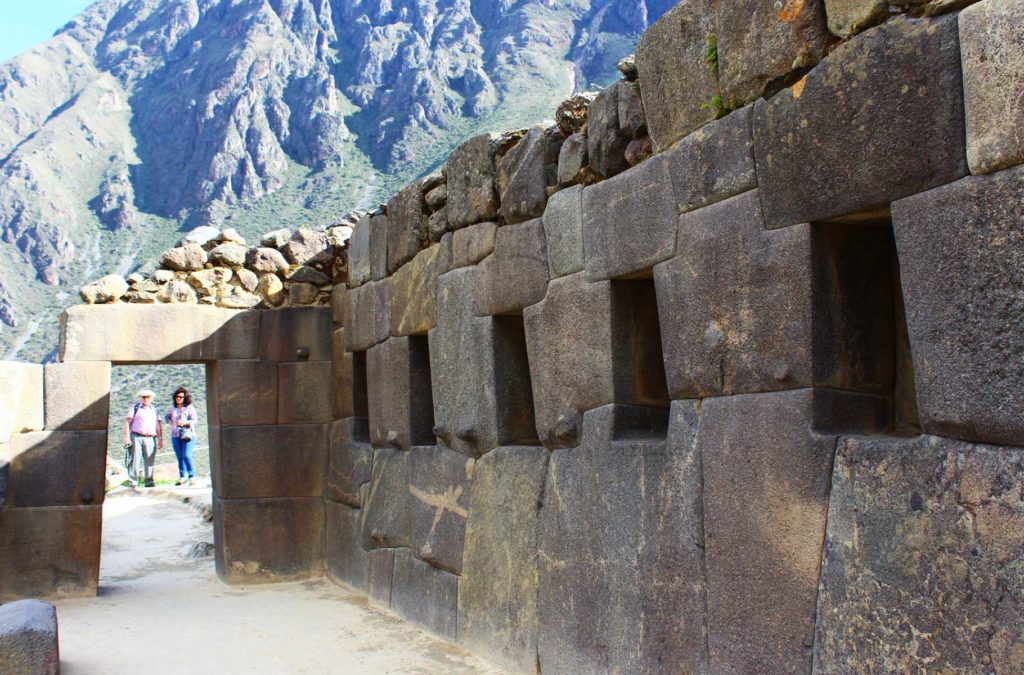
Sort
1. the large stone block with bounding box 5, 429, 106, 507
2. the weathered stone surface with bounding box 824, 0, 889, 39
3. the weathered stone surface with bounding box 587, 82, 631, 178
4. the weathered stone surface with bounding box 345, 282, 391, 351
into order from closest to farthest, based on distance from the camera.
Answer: the weathered stone surface with bounding box 824, 0, 889, 39
the weathered stone surface with bounding box 587, 82, 631, 178
the weathered stone surface with bounding box 345, 282, 391, 351
the large stone block with bounding box 5, 429, 106, 507

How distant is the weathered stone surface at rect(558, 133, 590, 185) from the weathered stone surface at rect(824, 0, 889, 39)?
1416 millimetres

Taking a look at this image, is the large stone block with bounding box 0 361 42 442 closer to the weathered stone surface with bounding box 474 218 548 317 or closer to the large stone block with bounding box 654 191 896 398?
the weathered stone surface with bounding box 474 218 548 317

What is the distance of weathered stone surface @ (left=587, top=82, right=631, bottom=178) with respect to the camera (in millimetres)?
3791

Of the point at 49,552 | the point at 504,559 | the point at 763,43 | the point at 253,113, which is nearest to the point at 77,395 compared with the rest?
the point at 49,552

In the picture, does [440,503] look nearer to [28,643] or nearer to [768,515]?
[28,643]

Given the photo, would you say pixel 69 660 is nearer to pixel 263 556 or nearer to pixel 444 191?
pixel 263 556

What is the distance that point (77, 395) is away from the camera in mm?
7152

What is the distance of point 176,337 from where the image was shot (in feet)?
24.4

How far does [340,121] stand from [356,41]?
9.95 metres

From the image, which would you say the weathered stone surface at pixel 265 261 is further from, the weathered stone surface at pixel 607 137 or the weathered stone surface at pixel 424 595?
the weathered stone surface at pixel 607 137

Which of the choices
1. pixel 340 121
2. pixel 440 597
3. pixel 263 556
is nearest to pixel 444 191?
pixel 440 597

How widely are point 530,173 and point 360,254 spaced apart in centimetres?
284

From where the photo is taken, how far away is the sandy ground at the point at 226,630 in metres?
5.08

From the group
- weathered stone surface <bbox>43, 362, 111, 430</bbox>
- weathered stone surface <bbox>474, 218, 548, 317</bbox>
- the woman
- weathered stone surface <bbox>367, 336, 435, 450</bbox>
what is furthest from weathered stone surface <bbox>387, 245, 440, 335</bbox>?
the woman
